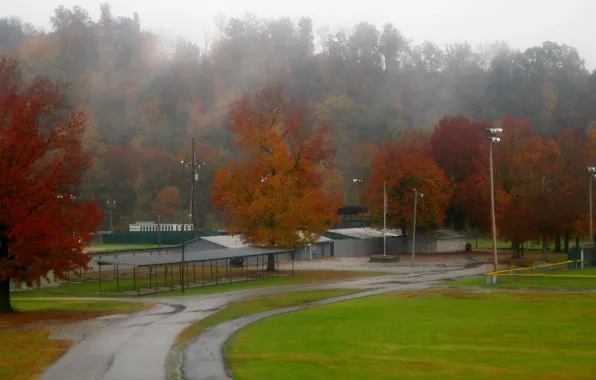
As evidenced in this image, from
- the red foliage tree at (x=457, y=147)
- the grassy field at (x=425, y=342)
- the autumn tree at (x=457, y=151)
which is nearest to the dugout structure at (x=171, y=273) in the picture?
the grassy field at (x=425, y=342)

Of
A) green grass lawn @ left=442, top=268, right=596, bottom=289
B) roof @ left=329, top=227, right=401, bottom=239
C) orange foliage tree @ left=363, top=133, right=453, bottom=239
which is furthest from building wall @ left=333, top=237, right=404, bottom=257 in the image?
green grass lawn @ left=442, top=268, right=596, bottom=289

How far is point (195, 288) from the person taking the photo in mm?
52938

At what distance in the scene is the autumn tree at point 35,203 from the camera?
34438mm

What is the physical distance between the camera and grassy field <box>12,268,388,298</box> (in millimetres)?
51375

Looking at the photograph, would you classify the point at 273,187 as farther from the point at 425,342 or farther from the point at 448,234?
the point at 448,234

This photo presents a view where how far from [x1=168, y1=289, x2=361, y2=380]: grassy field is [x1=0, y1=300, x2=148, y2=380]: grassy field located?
4084mm

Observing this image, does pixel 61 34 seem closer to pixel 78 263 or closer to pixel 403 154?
pixel 403 154

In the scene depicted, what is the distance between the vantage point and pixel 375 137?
516 ft

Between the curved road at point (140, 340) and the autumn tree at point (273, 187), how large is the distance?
1187 cm

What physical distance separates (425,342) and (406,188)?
2789 inches

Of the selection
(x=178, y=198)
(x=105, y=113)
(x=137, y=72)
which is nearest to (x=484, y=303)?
(x=178, y=198)

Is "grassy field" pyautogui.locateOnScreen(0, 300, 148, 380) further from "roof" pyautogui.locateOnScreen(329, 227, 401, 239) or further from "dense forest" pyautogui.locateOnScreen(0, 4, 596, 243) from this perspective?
"dense forest" pyautogui.locateOnScreen(0, 4, 596, 243)

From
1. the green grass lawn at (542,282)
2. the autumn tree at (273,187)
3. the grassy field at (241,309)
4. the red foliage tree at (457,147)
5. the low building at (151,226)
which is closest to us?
the grassy field at (241,309)

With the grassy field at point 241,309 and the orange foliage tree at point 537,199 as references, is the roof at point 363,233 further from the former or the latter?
the grassy field at point 241,309
